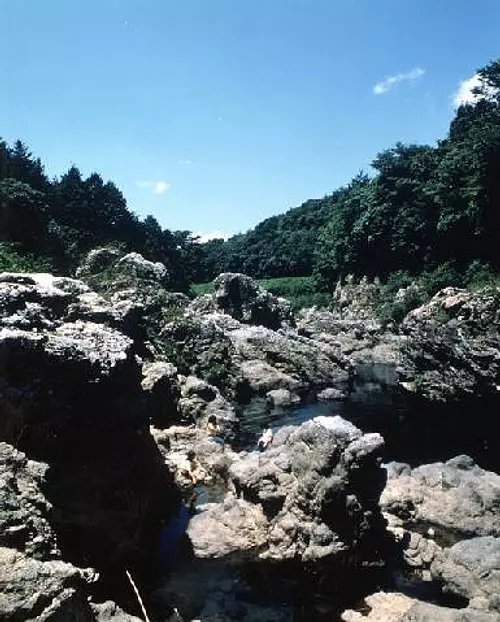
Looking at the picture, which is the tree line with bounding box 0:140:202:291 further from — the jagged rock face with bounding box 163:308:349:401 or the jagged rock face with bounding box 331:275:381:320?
the jagged rock face with bounding box 331:275:381:320

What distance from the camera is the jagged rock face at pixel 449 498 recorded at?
15672mm

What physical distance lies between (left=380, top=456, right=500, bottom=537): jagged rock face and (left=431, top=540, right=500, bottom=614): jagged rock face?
2406 millimetres

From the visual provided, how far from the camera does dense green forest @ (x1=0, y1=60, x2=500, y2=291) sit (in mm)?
44156

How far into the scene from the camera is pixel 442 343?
3117cm

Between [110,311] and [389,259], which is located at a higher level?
[389,259]

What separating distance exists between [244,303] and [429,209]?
2369cm

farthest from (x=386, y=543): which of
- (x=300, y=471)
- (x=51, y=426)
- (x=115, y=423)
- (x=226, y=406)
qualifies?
(x=226, y=406)

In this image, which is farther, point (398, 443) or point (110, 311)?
point (398, 443)

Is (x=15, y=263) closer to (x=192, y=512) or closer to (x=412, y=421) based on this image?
(x=192, y=512)

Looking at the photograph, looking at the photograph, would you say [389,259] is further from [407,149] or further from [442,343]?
[442,343]

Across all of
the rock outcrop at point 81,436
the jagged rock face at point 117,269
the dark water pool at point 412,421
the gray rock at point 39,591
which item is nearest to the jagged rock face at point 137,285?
the jagged rock face at point 117,269

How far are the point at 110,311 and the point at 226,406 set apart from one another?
1007cm

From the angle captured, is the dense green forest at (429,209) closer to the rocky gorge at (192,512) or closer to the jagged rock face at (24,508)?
the rocky gorge at (192,512)

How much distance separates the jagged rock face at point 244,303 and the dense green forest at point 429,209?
58.6 ft
